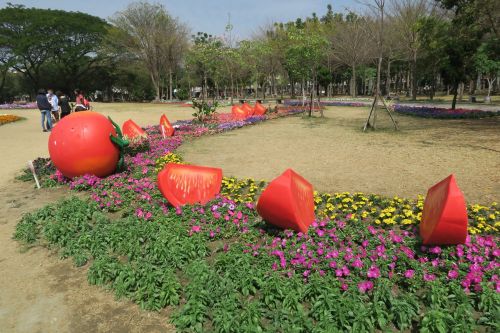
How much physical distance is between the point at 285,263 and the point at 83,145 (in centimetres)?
496

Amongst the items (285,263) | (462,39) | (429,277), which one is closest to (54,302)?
(285,263)

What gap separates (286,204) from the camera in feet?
14.2

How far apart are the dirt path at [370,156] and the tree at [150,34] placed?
32370mm

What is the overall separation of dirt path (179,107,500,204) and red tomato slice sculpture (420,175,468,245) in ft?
7.10

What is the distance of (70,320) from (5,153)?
10.3m

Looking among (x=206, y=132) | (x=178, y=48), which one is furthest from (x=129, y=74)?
(x=206, y=132)

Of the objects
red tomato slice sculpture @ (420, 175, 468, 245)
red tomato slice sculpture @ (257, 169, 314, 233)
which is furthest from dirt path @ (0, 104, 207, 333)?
A: red tomato slice sculpture @ (420, 175, 468, 245)

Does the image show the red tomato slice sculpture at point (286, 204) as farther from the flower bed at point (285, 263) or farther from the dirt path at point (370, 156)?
the dirt path at point (370, 156)

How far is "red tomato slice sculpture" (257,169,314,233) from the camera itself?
4.29 meters

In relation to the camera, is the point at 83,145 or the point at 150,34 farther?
the point at 150,34

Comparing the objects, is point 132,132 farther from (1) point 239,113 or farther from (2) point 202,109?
(1) point 239,113

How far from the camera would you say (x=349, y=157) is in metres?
9.16

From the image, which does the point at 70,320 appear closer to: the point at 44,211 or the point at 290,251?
the point at 290,251

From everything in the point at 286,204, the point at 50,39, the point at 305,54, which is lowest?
the point at 286,204
